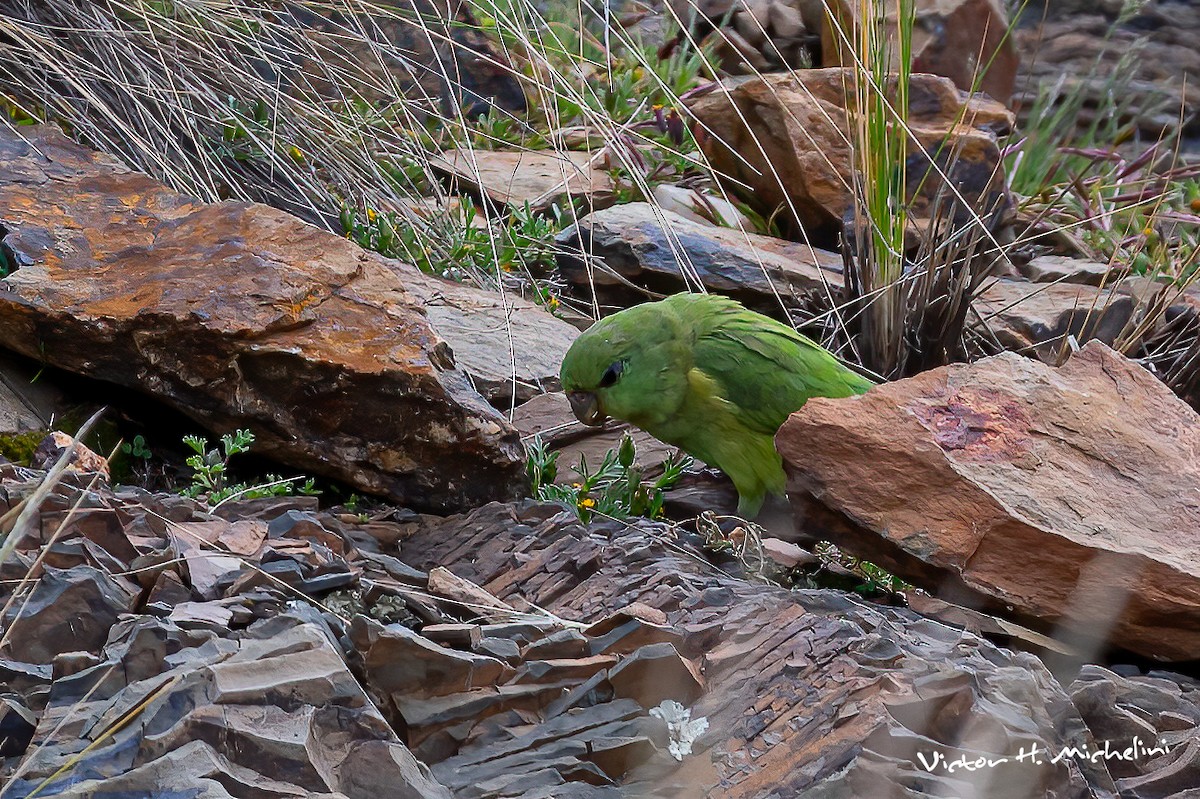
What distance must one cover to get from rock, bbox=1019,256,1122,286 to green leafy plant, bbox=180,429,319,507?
3301 millimetres

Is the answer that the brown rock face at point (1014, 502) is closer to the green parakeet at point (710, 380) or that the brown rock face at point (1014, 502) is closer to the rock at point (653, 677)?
the green parakeet at point (710, 380)

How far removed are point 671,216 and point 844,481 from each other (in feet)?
6.86

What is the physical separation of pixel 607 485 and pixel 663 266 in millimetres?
1216

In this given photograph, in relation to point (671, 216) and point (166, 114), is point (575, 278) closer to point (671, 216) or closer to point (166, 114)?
point (671, 216)

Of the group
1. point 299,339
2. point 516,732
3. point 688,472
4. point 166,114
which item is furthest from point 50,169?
point 516,732

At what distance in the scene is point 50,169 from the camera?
10.6 feet

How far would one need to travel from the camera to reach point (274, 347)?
2.66 m

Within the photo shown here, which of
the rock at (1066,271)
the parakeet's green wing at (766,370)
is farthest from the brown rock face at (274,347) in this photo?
the rock at (1066,271)

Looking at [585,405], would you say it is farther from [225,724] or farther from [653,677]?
[225,724]

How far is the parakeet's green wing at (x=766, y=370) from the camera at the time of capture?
9.82 ft

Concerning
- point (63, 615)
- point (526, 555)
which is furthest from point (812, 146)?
point (63, 615)

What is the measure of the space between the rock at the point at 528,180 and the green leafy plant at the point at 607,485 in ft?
5.28

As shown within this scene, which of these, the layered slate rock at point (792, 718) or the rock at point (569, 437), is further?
the rock at point (569, 437)

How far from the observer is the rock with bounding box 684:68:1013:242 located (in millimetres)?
4785
